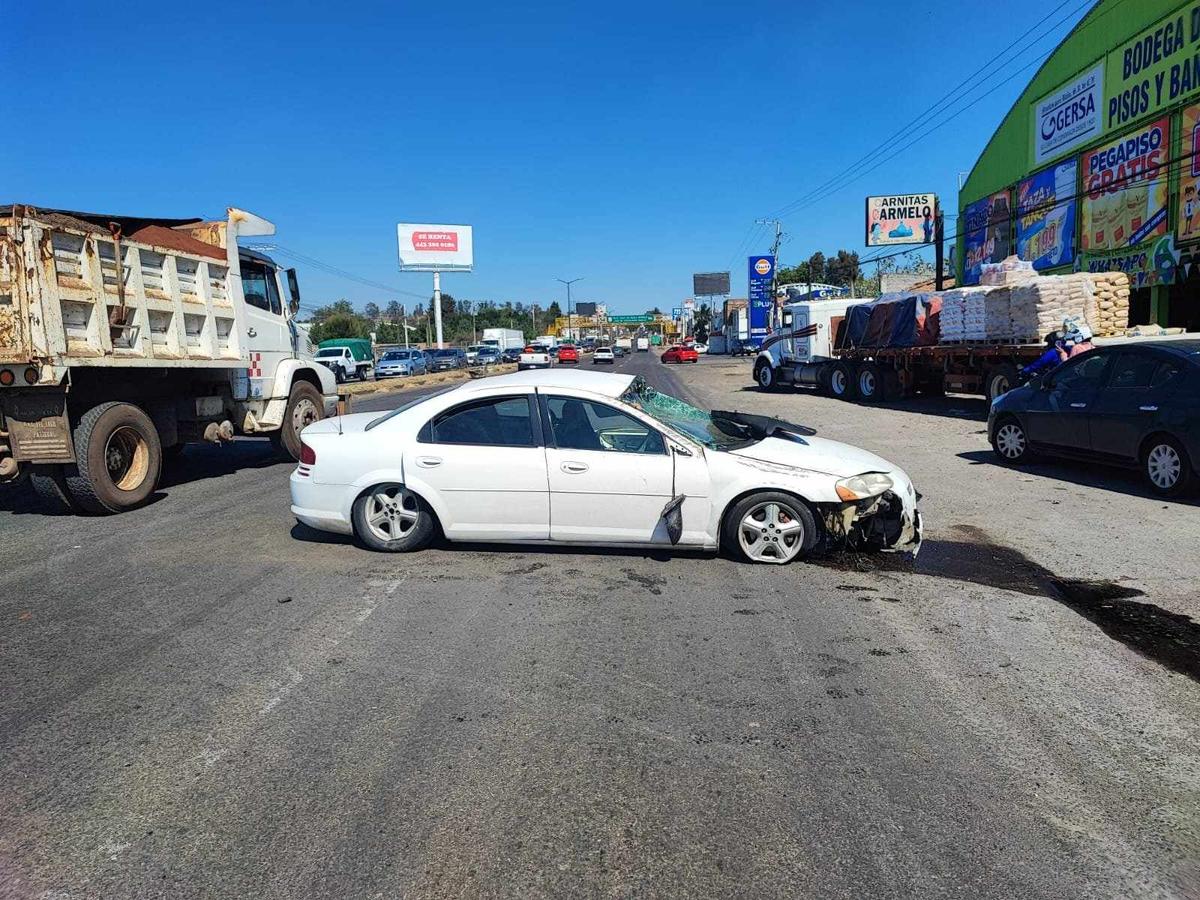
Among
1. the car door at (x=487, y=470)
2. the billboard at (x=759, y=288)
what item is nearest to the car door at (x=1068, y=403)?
the car door at (x=487, y=470)

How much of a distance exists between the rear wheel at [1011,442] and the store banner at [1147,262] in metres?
14.6

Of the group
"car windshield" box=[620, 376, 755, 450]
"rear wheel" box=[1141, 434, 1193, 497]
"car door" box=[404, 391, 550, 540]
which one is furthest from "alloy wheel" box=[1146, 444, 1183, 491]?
"car door" box=[404, 391, 550, 540]

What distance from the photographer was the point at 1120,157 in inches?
926

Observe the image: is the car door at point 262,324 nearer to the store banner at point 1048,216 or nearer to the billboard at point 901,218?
the store banner at point 1048,216

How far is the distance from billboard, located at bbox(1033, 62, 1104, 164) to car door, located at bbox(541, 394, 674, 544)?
25403 mm

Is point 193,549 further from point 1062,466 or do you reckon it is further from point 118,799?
point 1062,466

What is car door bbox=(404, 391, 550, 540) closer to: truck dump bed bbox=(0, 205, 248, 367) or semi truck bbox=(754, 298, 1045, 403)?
truck dump bed bbox=(0, 205, 248, 367)

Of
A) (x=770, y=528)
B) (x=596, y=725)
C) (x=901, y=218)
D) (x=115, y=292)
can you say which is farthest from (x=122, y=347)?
(x=901, y=218)

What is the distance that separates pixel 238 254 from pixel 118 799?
903 cm

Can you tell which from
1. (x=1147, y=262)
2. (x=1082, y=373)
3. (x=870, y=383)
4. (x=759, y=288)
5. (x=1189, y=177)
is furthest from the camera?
(x=759, y=288)

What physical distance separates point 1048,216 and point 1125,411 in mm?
22559

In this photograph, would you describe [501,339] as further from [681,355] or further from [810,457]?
[810,457]

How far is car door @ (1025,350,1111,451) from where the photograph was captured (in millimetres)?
9367

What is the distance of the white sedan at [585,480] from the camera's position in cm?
604
